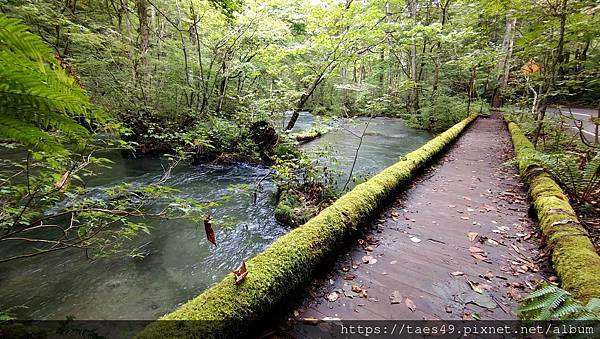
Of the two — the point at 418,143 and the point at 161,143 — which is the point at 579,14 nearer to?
the point at 418,143

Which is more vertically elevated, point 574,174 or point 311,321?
point 574,174

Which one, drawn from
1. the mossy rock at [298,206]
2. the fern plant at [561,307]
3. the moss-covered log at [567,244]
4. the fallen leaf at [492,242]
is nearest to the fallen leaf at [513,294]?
the moss-covered log at [567,244]

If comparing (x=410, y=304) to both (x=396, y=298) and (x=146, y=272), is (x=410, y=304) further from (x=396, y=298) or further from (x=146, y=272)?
(x=146, y=272)

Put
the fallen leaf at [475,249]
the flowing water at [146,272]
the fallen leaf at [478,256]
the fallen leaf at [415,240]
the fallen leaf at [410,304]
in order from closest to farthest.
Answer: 1. the fallen leaf at [410,304]
2. the fallen leaf at [478,256]
3. the fallen leaf at [475,249]
4. the fallen leaf at [415,240]
5. the flowing water at [146,272]

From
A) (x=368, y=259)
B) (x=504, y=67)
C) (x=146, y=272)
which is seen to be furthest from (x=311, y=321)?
(x=504, y=67)

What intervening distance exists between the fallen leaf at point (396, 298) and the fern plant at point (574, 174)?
367 cm

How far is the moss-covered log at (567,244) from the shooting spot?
7.03 feet

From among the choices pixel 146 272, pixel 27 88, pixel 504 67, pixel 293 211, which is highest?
pixel 504 67

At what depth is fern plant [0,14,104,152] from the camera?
0.79 meters

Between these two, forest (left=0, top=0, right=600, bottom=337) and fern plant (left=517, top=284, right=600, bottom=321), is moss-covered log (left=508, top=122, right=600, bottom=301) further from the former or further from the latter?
fern plant (left=517, top=284, right=600, bottom=321)

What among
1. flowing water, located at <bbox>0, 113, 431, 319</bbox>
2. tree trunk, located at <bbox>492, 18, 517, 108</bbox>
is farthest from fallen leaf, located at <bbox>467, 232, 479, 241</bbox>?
tree trunk, located at <bbox>492, 18, 517, 108</bbox>

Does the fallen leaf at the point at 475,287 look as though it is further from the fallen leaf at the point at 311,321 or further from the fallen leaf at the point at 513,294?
the fallen leaf at the point at 311,321

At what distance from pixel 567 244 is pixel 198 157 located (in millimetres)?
9161

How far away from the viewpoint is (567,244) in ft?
8.70
